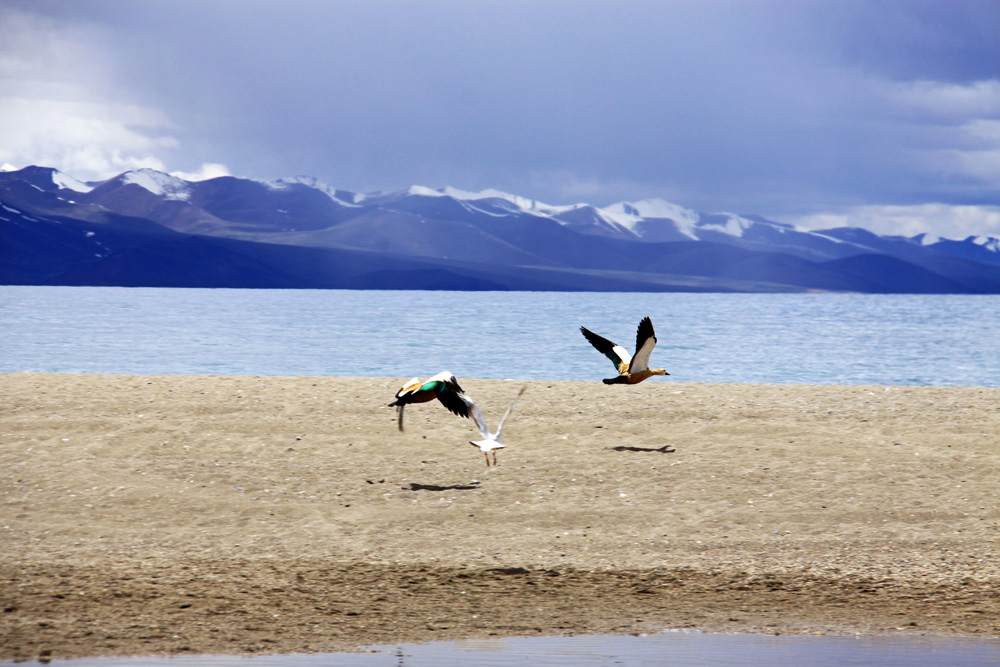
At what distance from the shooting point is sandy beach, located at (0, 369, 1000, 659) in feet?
29.7

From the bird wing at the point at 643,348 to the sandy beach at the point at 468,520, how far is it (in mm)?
1835

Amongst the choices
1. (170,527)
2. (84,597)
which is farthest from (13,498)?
(84,597)

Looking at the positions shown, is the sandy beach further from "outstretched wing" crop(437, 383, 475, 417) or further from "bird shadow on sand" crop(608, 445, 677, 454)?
"outstretched wing" crop(437, 383, 475, 417)

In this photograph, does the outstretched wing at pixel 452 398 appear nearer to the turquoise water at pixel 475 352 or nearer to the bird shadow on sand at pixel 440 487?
the bird shadow on sand at pixel 440 487

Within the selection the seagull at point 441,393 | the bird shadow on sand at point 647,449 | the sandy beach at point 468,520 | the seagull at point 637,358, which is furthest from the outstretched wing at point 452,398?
the bird shadow on sand at point 647,449

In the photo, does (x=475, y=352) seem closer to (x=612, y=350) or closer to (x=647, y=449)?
(x=647, y=449)

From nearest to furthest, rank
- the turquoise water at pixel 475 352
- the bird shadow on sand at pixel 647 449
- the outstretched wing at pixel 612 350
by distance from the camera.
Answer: the outstretched wing at pixel 612 350 → the bird shadow on sand at pixel 647 449 → the turquoise water at pixel 475 352

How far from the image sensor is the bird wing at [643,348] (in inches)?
481

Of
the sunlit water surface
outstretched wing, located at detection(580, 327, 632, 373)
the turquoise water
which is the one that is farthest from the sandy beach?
the turquoise water

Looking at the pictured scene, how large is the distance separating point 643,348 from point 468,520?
314cm

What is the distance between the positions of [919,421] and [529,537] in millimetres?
9592

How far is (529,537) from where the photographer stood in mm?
11461

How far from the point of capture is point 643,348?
40.1ft

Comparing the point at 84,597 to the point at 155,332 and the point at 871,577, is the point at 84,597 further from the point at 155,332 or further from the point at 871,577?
the point at 155,332
